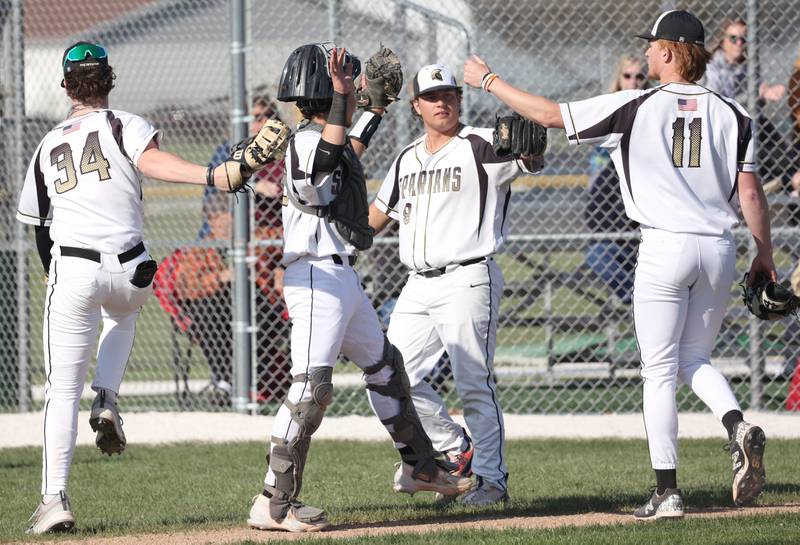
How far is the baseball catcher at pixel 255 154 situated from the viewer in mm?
4523

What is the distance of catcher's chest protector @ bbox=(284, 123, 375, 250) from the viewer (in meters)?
5.16

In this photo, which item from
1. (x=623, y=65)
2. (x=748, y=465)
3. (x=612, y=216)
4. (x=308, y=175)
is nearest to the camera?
(x=308, y=175)

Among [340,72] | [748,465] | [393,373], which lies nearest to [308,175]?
[340,72]

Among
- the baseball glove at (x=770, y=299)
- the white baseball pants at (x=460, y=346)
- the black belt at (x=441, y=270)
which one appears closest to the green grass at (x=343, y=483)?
the white baseball pants at (x=460, y=346)

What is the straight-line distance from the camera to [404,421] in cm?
556

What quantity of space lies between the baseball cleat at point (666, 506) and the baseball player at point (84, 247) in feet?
7.72

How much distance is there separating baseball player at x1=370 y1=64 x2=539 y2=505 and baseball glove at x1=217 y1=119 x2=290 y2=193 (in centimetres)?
175

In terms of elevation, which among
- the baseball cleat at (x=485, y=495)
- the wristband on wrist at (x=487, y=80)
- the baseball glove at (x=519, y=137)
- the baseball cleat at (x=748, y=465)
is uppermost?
the wristband on wrist at (x=487, y=80)

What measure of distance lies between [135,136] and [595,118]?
195 cm

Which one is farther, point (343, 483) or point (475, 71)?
point (343, 483)

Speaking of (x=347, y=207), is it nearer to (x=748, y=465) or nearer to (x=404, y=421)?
(x=404, y=421)

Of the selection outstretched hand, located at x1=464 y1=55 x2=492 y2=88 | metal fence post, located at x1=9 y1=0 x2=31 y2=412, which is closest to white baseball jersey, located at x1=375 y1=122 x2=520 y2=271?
outstretched hand, located at x1=464 y1=55 x2=492 y2=88

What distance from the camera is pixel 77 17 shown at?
37.8ft

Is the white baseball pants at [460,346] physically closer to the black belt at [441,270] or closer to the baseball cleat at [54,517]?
the black belt at [441,270]
